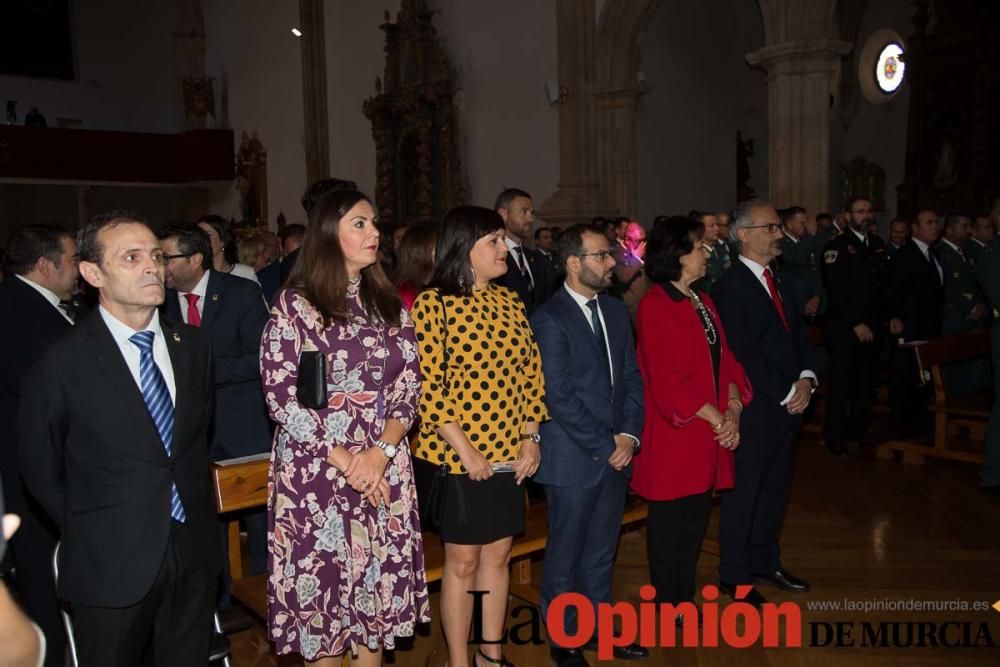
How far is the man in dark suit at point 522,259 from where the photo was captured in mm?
4898

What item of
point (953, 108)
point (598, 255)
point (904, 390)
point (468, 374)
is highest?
point (953, 108)

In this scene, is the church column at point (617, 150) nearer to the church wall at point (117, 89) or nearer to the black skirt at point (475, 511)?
the black skirt at point (475, 511)

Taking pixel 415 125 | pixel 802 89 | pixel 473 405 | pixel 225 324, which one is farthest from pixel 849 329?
pixel 415 125

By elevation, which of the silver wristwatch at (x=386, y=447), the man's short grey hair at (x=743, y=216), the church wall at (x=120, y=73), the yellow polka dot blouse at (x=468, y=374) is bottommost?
the silver wristwatch at (x=386, y=447)

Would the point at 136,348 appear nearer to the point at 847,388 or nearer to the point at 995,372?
the point at 995,372

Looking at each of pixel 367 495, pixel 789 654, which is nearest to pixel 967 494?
pixel 789 654

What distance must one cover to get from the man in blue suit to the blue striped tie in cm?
134

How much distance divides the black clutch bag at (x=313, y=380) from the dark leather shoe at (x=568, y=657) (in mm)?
1462

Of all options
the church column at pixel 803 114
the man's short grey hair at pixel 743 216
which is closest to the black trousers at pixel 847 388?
the church column at pixel 803 114

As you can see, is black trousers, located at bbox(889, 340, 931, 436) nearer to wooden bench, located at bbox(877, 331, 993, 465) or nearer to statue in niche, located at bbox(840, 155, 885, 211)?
wooden bench, located at bbox(877, 331, 993, 465)

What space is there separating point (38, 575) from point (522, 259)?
3228 mm

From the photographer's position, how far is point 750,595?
12.4 ft

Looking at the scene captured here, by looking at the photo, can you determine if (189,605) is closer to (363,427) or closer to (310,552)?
(310,552)

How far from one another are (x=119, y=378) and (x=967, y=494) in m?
4.93
